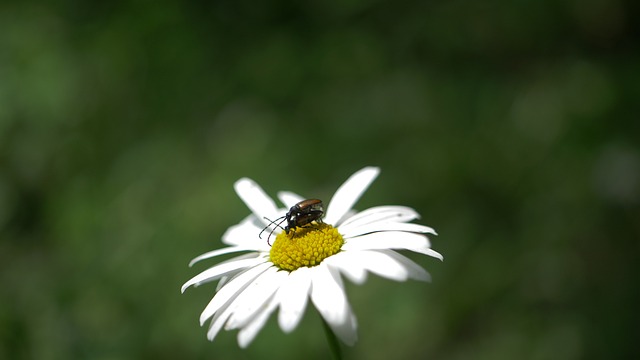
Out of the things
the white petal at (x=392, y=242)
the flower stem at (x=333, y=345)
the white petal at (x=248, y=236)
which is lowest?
the flower stem at (x=333, y=345)

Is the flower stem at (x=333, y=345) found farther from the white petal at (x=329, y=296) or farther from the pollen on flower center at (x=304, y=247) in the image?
the pollen on flower center at (x=304, y=247)

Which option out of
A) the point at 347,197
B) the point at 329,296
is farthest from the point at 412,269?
the point at 347,197

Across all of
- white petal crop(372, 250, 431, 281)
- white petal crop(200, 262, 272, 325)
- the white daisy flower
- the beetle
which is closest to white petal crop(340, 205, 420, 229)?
the white daisy flower

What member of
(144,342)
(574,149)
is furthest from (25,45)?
(574,149)

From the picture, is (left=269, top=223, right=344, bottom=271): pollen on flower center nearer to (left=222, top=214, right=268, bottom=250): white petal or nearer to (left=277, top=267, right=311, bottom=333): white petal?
(left=277, top=267, right=311, bottom=333): white petal

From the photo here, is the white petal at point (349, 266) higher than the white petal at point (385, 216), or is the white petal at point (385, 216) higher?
the white petal at point (385, 216)

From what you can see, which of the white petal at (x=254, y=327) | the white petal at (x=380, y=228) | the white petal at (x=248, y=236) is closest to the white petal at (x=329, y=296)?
the white petal at (x=254, y=327)
